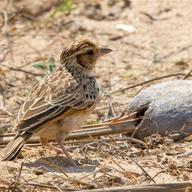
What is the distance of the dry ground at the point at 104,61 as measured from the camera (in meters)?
7.14

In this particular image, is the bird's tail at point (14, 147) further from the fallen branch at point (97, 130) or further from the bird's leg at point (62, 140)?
the fallen branch at point (97, 130)

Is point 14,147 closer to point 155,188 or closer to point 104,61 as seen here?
point 155,188

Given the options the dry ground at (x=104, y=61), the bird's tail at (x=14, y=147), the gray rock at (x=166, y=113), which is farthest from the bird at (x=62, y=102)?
the gray rock at (x=166, y=113)

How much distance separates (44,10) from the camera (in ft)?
40.0

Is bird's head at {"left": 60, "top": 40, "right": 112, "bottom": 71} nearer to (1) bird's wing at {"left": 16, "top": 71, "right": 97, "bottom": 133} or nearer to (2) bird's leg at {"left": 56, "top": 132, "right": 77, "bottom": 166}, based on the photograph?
(1) bird's wing at {"left": 16, "top": 71, "right": 97, "bottom": 133}

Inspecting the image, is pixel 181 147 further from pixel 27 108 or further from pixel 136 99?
pixel 27 108

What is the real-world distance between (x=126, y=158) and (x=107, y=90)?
2.48 metres

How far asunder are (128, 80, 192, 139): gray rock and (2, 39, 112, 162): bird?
0.66 metres

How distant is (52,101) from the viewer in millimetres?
7398

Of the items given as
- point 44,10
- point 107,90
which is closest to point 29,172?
point 107,90

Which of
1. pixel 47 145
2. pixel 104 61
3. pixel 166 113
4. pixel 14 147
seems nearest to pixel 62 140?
pixel 47 145

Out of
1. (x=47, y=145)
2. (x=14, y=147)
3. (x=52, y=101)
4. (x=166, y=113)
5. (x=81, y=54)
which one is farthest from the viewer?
(x=166, y=113)

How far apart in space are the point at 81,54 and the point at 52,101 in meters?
0.85

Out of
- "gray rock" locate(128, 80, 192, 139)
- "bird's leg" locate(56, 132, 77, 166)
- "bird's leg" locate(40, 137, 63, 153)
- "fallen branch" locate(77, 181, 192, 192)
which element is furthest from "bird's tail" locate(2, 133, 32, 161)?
"gray rock" locate(128, 80, 192, 139)
